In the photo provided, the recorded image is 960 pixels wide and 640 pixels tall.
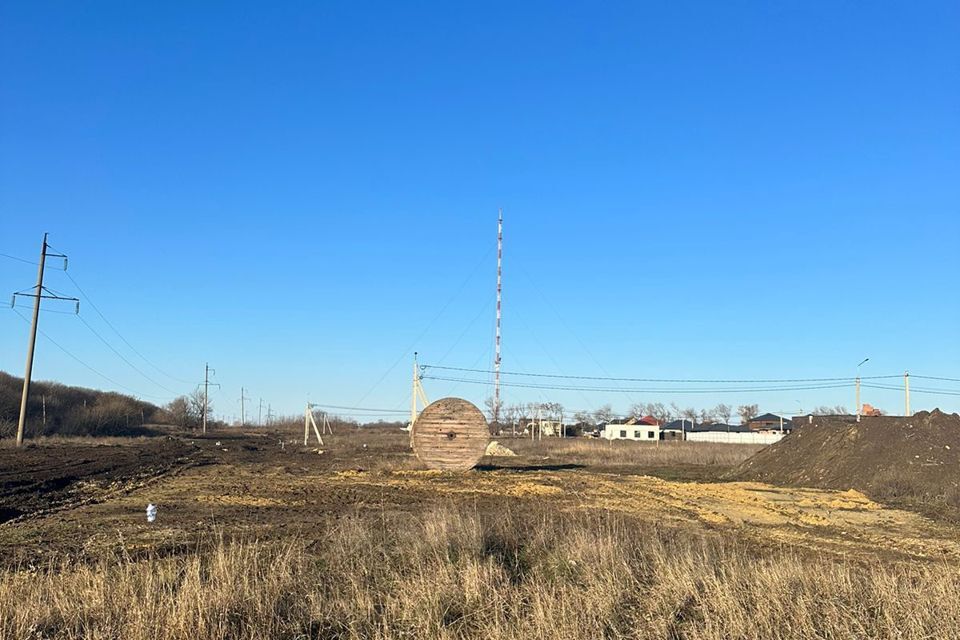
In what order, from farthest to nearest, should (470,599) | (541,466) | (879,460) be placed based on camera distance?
(541,466), (879,460), (470,599)

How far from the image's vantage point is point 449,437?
27594 mm

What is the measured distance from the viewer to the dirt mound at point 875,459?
23.2m

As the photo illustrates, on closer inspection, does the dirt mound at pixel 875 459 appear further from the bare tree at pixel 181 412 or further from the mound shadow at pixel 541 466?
the bare tree at pixel 181 412

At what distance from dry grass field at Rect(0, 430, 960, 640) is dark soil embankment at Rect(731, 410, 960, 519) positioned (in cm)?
543

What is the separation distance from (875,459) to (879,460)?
0.77 ft

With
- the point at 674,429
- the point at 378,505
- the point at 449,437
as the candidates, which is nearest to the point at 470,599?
the point at 378,505

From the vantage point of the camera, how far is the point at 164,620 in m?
6.07

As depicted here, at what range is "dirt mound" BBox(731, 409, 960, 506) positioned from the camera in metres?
23.2

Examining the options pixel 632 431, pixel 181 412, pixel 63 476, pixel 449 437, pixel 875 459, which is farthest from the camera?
pixel 632 431

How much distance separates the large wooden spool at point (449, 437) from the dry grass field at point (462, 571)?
9.12 m

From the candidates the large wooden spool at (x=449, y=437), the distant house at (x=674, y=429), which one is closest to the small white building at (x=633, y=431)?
the distant house at (x=674, y=429)

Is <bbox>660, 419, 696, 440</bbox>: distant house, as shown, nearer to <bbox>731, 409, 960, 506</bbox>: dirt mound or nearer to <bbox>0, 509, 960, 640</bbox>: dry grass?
<bbox>731, 409, 960, 506</bbox>: dirt mound

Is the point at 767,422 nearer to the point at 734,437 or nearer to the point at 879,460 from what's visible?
the point at 734,437

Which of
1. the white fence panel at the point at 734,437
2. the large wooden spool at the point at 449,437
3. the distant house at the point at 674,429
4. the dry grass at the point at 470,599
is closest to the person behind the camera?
the dry grass at the point at 470,599
